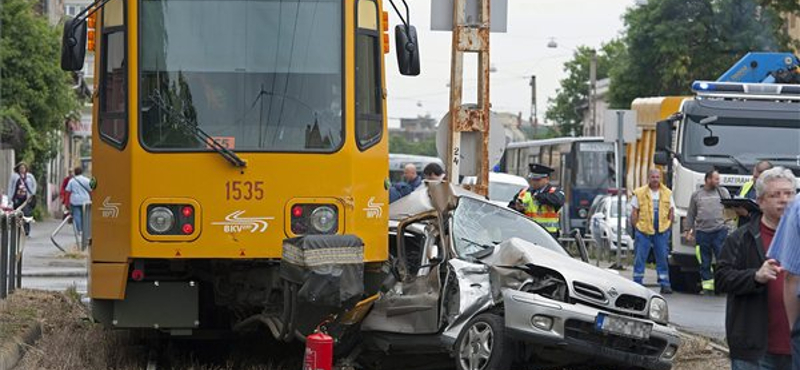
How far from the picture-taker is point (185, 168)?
11.5m

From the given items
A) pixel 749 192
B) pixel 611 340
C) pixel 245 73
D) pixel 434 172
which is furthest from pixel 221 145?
pixel 749 192

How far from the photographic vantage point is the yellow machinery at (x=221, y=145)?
11.5 metres

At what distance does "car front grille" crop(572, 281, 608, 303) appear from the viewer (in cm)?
1156

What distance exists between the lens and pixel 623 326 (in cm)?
1141

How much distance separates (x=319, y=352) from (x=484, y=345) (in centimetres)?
177

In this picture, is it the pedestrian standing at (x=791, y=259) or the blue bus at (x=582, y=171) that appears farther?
the blue bus at (x=582, y=171)

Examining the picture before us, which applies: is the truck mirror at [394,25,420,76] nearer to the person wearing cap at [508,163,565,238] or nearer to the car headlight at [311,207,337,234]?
the car headlight at [311,207,337,234]

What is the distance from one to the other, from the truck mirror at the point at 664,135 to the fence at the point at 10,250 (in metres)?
9.55

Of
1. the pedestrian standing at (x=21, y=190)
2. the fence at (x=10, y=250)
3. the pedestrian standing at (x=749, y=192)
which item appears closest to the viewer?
the pedestrian standing at (x=749, y=192)

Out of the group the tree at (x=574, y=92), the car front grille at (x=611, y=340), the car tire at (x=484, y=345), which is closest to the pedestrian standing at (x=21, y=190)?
the car tire at (x=484, y=345)

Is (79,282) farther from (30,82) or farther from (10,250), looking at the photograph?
(30,82)

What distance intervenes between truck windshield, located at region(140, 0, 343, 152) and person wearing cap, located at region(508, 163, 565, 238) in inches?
231

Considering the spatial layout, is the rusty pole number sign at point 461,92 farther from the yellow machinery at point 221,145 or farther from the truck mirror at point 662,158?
the truck mirror at point 662,158

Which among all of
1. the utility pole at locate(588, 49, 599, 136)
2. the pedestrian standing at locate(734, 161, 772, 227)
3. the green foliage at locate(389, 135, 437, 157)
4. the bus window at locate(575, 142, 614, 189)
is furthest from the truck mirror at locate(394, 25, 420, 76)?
the green foliage at locate(389, 135, 437, 157)
